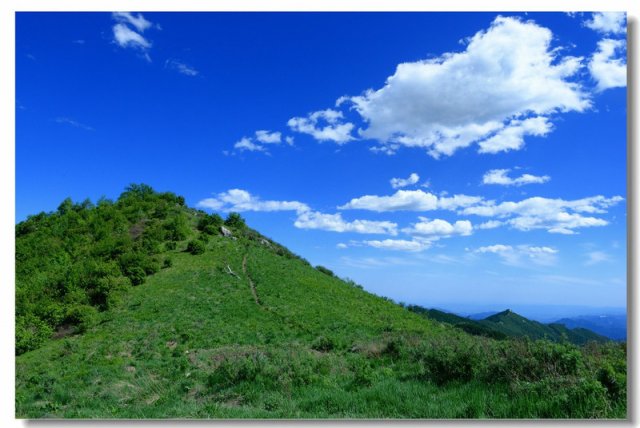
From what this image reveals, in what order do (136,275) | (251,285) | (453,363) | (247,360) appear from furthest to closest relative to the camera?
1. (251,285)
2. (136,275)
3. (247,360)
4. (453,363)

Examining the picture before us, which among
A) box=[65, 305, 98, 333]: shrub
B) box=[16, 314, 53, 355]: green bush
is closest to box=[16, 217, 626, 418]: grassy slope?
box=[65, 305, 98, 333]: shrub

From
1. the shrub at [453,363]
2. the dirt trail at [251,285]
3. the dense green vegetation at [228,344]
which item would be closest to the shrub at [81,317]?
the dense green vegetation at [228,344]

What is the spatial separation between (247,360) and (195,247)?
23.8 metres

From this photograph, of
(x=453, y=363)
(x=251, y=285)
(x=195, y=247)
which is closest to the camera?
(x=453, y=363)

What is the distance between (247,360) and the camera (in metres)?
12.2

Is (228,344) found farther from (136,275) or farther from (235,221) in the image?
(235,221)

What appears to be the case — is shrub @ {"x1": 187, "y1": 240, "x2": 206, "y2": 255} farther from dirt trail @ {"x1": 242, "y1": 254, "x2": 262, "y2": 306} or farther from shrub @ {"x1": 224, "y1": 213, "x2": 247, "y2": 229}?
shrub @ {"x1": 224, "y1": 213, "x2": 247, "y2": 229}

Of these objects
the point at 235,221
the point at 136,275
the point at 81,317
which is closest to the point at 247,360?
the point at 81,317

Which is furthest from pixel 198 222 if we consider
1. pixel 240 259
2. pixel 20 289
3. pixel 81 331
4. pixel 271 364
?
pixel 271 364

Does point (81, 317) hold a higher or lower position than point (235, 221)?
lower

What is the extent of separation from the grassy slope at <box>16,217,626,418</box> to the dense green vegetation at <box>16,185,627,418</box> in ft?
0.22

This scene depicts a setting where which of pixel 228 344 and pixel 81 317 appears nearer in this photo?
pixel 228 344

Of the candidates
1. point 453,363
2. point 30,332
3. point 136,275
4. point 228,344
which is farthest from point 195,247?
point 453,363

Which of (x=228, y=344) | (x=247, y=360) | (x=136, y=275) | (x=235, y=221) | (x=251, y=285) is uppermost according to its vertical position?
(x=235, y=221)
